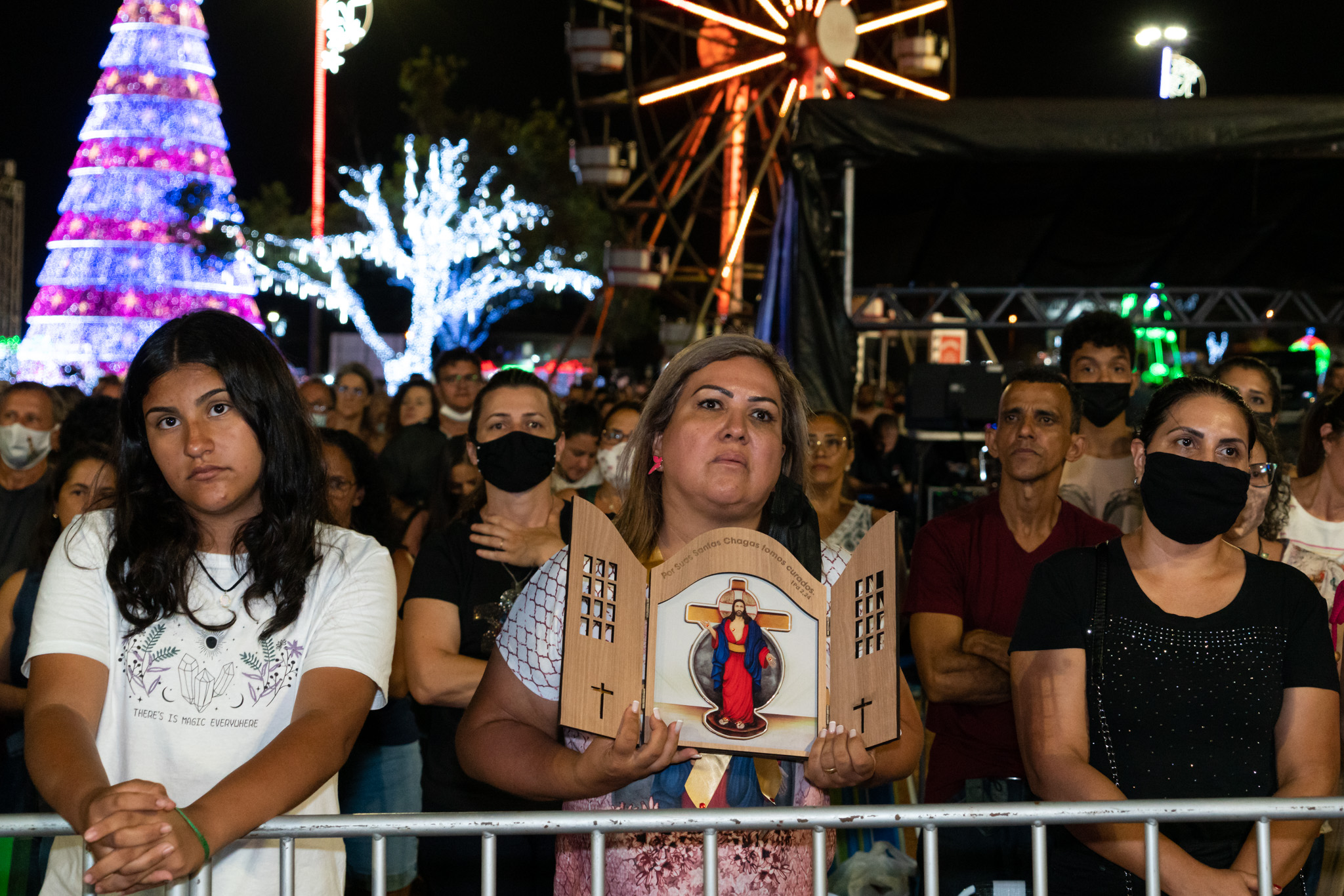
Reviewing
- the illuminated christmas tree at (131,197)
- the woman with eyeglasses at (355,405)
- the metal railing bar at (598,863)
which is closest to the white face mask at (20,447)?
the woman with eyeglasses at (355,405)

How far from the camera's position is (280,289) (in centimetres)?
3222

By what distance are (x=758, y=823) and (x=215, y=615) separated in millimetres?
1020

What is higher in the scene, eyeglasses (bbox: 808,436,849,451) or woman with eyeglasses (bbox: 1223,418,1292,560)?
eyeglasses (bbox: 808,436,849,451)

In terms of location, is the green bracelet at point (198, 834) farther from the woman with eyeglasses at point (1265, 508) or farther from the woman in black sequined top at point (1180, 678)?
the woman with eyeglasses at point (1265, 508)

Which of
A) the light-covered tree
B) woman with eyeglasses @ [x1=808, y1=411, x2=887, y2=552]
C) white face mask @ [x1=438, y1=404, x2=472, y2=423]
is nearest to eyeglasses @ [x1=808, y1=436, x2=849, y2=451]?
woman with eyeglasses @ [x1=808, y1=411, x2=887, y2=552]

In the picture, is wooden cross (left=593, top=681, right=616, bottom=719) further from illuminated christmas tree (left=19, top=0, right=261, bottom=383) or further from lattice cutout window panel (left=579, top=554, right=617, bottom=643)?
illuminated christmas tree (left=19, top=0, right=261, bottom=383)

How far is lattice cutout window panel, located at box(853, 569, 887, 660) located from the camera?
187 cm

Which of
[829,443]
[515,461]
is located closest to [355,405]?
[829,443]

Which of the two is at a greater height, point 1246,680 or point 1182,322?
point 1182,322

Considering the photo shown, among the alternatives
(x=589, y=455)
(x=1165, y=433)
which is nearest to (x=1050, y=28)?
(x=589, y=455)

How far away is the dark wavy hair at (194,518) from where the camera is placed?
2.09 m

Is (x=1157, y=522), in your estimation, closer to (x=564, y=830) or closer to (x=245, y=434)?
(x=564, y=830)

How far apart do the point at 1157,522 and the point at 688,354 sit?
1.09 m

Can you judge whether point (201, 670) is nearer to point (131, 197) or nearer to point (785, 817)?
point (785, 817)
